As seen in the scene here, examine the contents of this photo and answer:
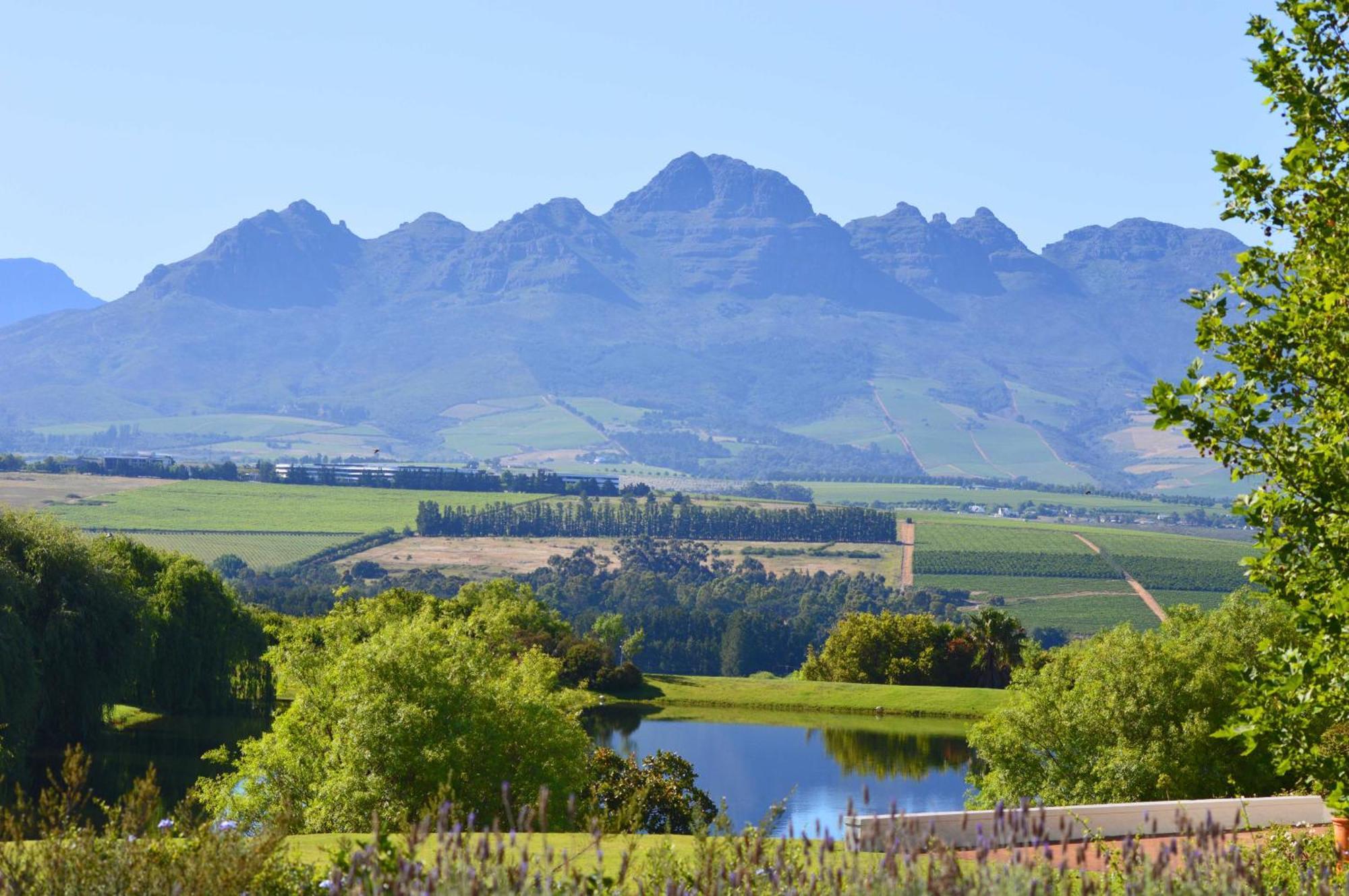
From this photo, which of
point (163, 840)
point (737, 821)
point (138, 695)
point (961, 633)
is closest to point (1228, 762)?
point (737, 821)

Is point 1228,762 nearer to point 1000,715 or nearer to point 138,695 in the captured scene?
point 1000,715

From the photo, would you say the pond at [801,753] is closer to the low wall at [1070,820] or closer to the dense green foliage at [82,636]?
the dense green foliage at [82,636]

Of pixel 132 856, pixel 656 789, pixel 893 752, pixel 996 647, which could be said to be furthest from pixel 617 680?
pixel 132 856

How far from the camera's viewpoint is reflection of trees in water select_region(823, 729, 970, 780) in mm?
65000

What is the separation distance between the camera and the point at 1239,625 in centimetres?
4588

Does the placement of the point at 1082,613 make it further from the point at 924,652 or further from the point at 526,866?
the point at 526,866

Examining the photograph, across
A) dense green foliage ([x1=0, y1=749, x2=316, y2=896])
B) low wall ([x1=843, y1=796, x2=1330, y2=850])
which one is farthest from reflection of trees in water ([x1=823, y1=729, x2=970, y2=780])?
dense green foliage ([x1=0, y1=749, x2=316, y2=896])

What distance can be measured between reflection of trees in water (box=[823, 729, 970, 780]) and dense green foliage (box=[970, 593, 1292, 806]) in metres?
19.1

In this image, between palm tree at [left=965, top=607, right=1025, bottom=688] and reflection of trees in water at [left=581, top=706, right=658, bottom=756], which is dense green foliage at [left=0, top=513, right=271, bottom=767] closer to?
reflection of trees in water at [left=581, top=706, right=658, bottom=756]

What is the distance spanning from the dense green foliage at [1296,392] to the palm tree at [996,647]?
257ft

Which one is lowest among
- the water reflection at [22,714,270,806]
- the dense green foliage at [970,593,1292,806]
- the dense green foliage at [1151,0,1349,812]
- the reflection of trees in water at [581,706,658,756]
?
the reflection of trees in water at [581,706,658,756]

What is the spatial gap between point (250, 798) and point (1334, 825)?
25770 mm

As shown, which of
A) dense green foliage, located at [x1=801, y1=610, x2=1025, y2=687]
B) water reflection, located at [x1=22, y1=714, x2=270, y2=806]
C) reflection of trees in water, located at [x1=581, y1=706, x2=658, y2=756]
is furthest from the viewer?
dense green foliage, located at [x1=801, y1=610, x2=1025, y2=687]

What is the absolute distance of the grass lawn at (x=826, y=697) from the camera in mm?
84250
